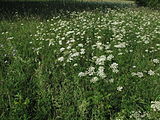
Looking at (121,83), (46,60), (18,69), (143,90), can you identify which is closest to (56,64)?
(46,60)

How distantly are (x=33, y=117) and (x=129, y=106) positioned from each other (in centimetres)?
143

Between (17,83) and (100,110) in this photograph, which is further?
(17,83)

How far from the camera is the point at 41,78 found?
4129 mm

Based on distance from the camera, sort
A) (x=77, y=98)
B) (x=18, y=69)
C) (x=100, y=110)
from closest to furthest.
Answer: (x=100, y=110) → (x=77, y=98) → (x=18, y=69)

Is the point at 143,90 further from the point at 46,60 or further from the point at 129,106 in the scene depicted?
the point at 46,60

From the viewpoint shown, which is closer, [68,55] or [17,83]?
[17,83]

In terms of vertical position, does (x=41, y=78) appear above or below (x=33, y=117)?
above

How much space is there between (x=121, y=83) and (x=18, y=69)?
199cm

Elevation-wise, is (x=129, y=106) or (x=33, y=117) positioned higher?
(x=129, y=106)

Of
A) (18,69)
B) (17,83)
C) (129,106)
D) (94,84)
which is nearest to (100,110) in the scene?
(129,106)

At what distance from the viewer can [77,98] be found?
3941 millimetres

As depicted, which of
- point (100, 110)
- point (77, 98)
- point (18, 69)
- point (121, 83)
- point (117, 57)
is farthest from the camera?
point (117, 57)

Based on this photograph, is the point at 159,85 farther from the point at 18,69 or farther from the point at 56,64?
the point at 18,69

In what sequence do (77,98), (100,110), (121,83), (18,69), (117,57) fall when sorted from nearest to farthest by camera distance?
(100,110) < (77,98) < (121,83) < (18,69) < (117,57)
